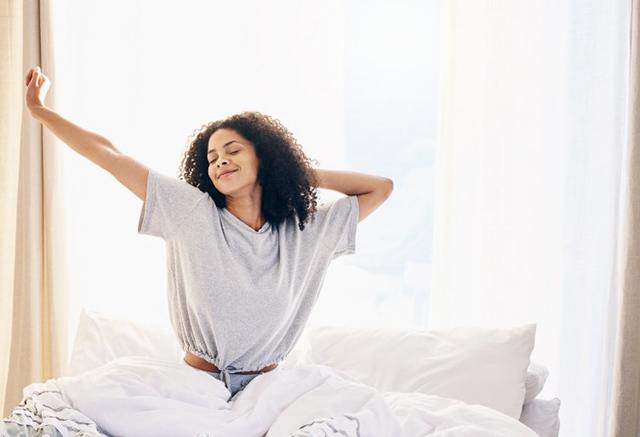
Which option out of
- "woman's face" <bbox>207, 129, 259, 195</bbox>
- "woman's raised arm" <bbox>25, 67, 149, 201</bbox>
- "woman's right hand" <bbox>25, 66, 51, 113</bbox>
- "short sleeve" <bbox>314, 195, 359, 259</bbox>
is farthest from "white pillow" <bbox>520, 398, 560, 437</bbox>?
"woman's right hand" <bbox>25, 66, 51, 113</bbox>

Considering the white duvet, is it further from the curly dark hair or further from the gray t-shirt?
the curly dark hair

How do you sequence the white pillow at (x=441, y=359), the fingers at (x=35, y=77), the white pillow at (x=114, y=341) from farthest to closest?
Answer: the white pillow at (x=114, y=341), the white pillow at (x=441, y=359), the fingers at (x=35, y=77)

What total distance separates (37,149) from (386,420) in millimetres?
1955

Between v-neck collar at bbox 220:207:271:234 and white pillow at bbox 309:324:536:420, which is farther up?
v-neck collar at bbox 220:207:271:234

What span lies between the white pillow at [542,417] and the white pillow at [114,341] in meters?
0.99

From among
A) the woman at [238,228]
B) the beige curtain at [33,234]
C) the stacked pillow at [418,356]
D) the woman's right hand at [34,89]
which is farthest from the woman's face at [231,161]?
the beige curtain at [33,234]

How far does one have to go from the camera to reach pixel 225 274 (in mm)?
2082

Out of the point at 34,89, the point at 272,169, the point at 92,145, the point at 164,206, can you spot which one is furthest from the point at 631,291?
the point at 34,89

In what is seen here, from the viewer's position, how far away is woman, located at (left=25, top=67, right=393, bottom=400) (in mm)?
2070

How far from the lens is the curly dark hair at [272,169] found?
2.21 m

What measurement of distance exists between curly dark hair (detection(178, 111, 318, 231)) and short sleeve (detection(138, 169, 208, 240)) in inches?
5.5

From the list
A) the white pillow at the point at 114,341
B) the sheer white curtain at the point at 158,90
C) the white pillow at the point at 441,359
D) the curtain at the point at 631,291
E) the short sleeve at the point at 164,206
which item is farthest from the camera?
the sheer white curtain at the point at 158,90

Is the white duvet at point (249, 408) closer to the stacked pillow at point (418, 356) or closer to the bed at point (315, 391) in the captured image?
the bed at point (315, 391)

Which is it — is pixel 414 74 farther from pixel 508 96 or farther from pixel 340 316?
pixel 340 316
